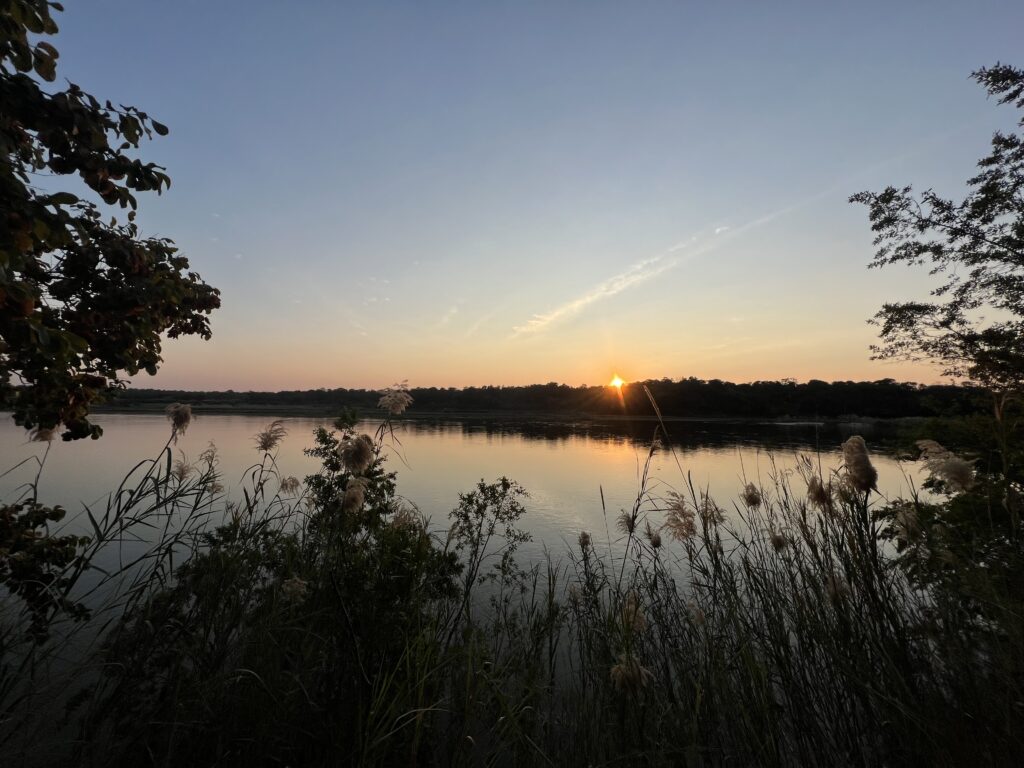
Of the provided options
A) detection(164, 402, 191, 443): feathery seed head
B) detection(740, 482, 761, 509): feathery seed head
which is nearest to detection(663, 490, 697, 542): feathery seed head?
detection(740, 482, 761, 509): feathery seed head

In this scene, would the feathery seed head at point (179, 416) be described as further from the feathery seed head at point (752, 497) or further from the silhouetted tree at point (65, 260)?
the feathery seed head at point (752, 497)

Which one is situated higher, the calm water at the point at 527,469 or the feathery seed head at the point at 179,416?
the feathery seed head at the point at 179,416

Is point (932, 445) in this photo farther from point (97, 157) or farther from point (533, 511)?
point (533, 511)

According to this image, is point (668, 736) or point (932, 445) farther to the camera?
point (932, 445)

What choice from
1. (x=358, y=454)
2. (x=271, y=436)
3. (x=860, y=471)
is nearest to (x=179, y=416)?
(x=271, y=436)

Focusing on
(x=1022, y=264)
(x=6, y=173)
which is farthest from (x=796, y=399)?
(x=6, y=173)

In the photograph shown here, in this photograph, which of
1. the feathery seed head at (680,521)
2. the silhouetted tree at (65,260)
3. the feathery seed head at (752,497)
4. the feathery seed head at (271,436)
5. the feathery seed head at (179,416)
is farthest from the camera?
the feathery seed head at (752,497)

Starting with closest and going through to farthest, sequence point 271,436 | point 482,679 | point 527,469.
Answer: point 482,679 → point 271,436 → point 527,469

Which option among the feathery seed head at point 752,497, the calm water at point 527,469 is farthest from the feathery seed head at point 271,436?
the calm water at point 527,469

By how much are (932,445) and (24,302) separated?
5877 millimetres

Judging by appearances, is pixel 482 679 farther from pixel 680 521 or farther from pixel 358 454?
pixel 680 521

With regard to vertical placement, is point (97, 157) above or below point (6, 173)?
above

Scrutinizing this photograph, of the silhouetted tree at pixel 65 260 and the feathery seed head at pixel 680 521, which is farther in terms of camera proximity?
the feathery seed head at pixel 680 521

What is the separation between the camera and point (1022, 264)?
1098cm
